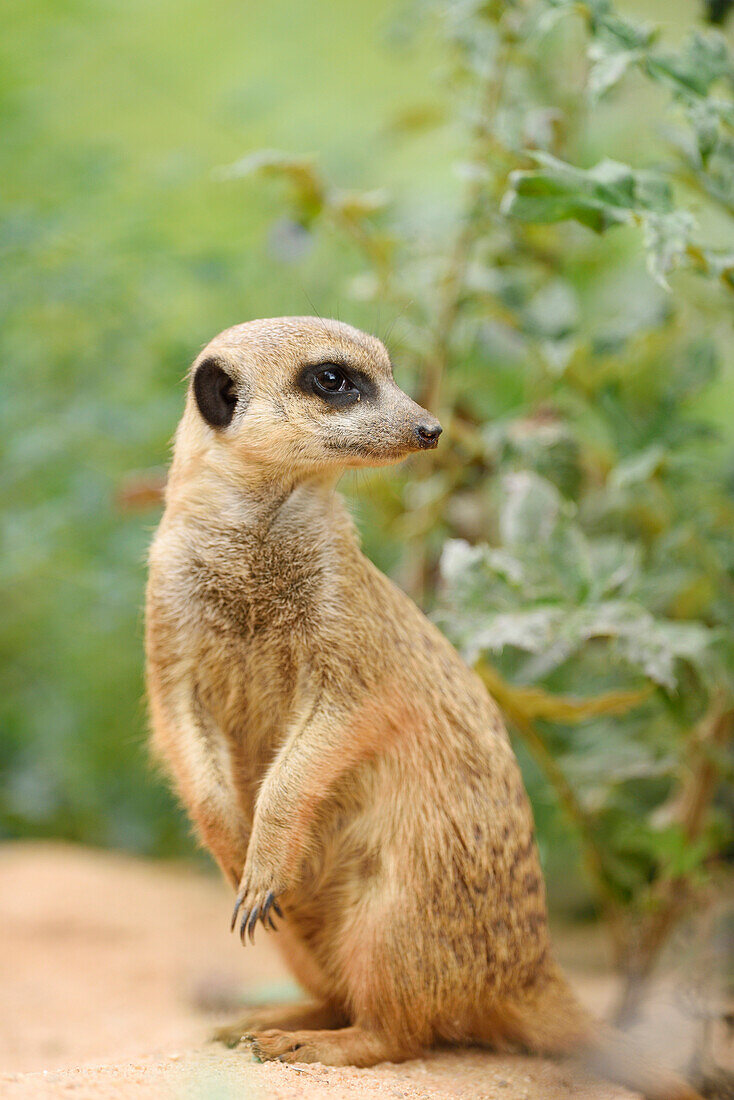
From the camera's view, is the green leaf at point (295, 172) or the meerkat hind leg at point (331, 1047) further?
the green leaf at point (295, 172)

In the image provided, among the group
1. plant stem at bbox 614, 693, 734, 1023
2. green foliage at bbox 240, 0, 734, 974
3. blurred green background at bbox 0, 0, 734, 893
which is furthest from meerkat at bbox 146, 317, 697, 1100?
blurred green background at bbox 0, 0, 734, 893

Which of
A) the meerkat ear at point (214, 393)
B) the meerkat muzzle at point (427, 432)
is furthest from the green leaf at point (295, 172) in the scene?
the meerkat muzzle at point (427, 432)

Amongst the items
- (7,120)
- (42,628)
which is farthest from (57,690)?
(7,120)

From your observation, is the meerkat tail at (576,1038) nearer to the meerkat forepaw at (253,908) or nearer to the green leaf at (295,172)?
the meerkat forepaw at (253,908)

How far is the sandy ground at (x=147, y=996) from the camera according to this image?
5.28 ft

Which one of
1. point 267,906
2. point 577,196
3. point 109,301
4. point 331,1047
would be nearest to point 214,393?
point 577,196

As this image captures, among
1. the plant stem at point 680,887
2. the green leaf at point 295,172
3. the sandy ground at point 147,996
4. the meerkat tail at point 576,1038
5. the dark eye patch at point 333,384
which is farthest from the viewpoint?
the plant stem at point 680,887

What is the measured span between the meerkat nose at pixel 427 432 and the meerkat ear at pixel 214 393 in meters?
0.36

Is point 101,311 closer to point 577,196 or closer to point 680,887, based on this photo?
point 577,196

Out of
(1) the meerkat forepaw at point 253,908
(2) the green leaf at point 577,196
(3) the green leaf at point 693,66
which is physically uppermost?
(3) the green leaf at point 693,66

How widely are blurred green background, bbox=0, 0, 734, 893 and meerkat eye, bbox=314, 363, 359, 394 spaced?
1.65 metres

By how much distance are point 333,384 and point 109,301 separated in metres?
2.37

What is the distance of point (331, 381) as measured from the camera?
74.5 inches

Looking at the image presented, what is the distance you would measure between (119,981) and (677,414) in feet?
7.51
